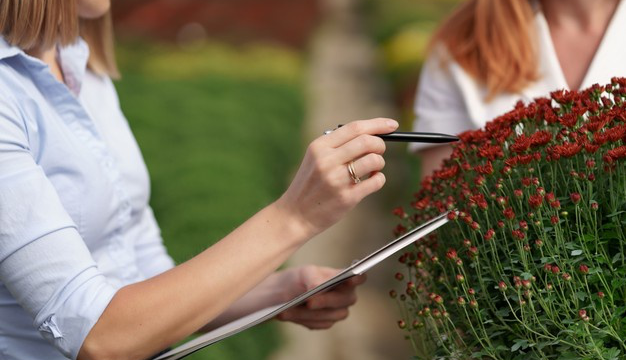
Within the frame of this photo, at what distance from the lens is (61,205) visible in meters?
1.25

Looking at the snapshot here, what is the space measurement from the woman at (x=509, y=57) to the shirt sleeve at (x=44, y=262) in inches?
41.3

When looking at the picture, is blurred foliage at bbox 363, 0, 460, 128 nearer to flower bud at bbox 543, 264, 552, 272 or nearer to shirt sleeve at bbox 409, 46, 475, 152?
shirt sleeve at bbox 409, 46, 475, 152

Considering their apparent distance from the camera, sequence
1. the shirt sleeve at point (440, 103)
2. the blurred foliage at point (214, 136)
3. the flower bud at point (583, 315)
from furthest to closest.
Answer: the blurred foliage at point (214, 136) < the shirt sleeve at point (440, 103) < the flower bud at point (583, 315)

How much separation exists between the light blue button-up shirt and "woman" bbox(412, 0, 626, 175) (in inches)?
30.4

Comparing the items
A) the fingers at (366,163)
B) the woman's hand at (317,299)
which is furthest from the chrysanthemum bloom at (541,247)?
the woman's hand at (317,299)

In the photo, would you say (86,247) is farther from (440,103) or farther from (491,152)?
(440,103)

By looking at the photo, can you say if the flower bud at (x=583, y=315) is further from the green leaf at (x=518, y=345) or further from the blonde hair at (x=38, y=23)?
the blonde hair at (x=38, y=23)

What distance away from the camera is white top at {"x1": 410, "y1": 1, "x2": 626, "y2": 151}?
1.88 meters

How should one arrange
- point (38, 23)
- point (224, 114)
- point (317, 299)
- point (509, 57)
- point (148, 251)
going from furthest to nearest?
point (224, 114)
point (509, 57)
point (148, 251)
point (317, 299)
point (38, 23)

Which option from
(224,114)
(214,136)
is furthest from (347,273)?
(224,114)

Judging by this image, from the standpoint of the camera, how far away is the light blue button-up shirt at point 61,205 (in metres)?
1.20

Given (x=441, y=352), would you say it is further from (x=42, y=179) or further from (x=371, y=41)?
(x=371, y=41)

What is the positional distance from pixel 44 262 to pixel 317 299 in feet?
1.78

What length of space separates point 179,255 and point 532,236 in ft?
8.15
